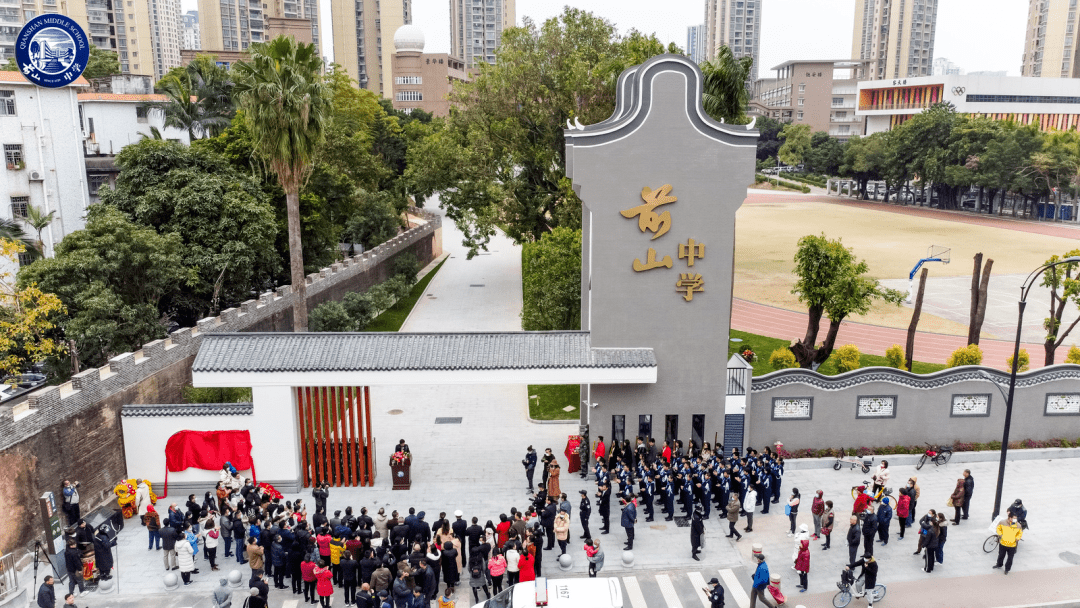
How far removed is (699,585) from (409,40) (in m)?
122

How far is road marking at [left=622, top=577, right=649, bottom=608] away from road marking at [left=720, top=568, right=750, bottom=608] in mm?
1833

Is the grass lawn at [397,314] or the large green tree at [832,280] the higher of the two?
the large green tree at [832,280]

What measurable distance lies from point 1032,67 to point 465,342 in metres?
139

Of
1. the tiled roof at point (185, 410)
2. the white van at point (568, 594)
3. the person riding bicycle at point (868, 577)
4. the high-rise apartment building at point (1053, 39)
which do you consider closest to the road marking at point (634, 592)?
the white van at point (568, 594)

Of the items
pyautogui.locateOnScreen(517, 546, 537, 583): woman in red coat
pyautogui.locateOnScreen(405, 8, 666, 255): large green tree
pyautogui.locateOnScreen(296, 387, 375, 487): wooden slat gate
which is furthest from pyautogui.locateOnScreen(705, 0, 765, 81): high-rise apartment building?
pyautogui.locateOnScreen(517, 546, 537, 583): woman in red coat

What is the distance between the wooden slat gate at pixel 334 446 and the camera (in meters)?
20.4

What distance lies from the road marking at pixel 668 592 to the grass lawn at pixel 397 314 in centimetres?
2274

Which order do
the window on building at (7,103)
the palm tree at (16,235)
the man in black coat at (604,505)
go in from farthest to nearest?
1. the window on building at (7,103)
2. the palm tree at (16,235)
3. the man in black coat at (604,505)

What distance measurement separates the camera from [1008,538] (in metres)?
16.4

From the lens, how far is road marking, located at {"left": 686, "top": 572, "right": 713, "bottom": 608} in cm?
1560

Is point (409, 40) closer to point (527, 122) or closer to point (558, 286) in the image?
point (527, 122)

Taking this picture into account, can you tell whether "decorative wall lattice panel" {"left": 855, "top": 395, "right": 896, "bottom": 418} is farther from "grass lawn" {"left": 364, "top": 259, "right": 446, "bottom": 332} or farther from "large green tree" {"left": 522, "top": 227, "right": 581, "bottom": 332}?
"grass lawn" {"left": 364, "top": 259, "right": 446, "bottom": 332}

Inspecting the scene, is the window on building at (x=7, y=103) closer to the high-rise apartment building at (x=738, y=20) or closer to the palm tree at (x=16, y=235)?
the palm tree at (x=16, y=235)

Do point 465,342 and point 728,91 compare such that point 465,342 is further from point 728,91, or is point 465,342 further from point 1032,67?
point 1032,67
